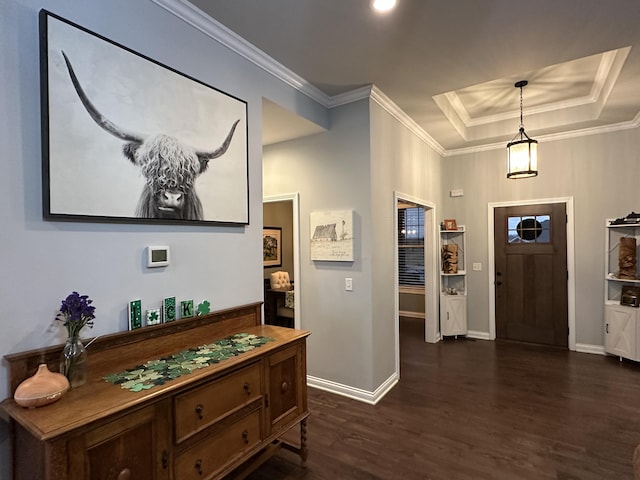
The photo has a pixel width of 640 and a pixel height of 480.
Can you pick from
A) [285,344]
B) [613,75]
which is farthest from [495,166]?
[285,344]

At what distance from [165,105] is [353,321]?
8.04ft

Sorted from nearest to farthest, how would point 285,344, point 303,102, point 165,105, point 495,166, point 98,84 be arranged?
1. point 98,84
2. point 165,105
3. point 285,344
4. point 303,102
5. point 495,166

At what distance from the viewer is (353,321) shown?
340 cm

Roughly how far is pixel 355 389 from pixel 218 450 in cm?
186

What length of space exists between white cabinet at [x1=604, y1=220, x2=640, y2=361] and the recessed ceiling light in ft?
13.3

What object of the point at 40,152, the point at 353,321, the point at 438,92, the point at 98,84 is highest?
the point at 438,92

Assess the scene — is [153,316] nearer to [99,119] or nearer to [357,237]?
[99,119]

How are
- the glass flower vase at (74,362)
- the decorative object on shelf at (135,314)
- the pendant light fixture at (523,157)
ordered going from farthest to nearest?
the pendant light fixture at (523,157) → the decorative object on shelf at (135,314) → the glass flower vase at (74,362)

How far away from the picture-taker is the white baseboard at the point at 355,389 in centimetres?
328

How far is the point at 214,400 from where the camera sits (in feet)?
5.71

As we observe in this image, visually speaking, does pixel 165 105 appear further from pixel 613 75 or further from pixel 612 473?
pixel 613 75

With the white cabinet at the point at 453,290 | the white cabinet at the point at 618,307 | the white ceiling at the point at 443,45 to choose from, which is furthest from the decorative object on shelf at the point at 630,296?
the white ceiling at the point at 443,45

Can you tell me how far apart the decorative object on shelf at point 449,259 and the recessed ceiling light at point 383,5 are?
3.86m

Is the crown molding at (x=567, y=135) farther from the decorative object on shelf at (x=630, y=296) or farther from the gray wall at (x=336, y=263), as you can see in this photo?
the gray wall at (x=336, y=263)
